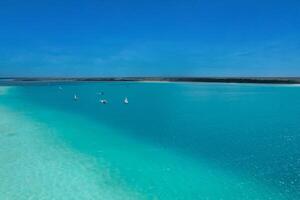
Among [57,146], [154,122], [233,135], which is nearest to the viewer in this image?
[57,146]

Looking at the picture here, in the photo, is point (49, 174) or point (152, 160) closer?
point (49, 174)

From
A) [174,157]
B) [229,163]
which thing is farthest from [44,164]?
[229,163]

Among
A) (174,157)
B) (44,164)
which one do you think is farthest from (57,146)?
(174,157)

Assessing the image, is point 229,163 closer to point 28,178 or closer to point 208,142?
point 208,142

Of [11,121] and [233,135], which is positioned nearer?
[233,135]

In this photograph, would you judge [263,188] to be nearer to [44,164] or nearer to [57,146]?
[44,164]

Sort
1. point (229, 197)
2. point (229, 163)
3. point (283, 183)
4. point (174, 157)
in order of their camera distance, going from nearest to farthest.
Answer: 1. point (229, 197)
2. point (283, 183)
3. point (229, 163)
4. point (174, 157)
